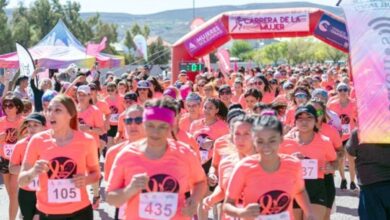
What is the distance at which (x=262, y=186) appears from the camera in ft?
14.8

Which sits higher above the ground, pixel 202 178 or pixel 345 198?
pixel 202 178

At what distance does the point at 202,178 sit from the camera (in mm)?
4715

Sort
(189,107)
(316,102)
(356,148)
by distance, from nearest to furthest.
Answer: (356,148) < (316,102) < (189,107)

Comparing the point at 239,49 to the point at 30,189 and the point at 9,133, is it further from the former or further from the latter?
the point at 30,189

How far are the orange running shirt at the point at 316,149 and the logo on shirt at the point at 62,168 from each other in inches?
86.1

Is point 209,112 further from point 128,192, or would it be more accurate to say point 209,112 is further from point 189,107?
point 128,192

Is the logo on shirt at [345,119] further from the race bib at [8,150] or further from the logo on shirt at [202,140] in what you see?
the race bib at [8,150]

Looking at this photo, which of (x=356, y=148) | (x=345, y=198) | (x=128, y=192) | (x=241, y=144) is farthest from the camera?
(x=345, y=198)

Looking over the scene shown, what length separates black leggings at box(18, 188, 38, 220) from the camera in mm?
6707

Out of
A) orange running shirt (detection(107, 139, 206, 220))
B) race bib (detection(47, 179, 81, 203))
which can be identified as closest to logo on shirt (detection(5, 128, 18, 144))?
race bib (detection(47, 179, 81, 203))

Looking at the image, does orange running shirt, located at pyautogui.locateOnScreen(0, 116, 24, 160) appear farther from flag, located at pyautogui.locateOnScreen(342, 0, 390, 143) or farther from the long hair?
flag, located at pyautogui.locateOnScreen(342, 0, 390, 143)

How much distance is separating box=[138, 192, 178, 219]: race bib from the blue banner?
1734 cm

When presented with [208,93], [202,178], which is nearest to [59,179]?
[202,178]

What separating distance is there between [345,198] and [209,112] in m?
3.62
